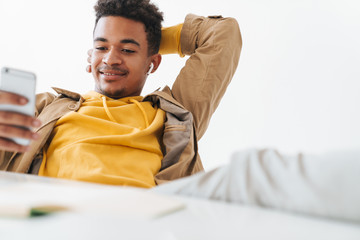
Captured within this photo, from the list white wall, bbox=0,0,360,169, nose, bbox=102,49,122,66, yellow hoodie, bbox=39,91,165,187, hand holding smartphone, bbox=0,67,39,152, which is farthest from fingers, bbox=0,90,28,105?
white wall, bbox=0,0,360,169

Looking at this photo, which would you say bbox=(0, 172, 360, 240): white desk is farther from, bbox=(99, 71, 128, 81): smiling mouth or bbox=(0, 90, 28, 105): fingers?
bbox=(99, 71, 128, 81): smiling mouth

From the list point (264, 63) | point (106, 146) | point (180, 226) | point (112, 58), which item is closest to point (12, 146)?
point (106, 146)

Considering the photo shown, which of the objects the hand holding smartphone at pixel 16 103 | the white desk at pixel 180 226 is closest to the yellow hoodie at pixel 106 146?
the hand holding smartphone at pixel 16 103

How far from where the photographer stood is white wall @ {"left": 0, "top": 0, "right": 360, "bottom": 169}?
1826 mm

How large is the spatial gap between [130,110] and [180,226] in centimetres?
71

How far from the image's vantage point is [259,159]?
0.47 m

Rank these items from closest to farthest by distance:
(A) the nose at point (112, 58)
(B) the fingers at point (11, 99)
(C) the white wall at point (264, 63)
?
(B) the fingers at point (11, 99)
(A) the nose at point (112, 58)
(C) the white wall at point (264, 63)

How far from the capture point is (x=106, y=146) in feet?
2.94

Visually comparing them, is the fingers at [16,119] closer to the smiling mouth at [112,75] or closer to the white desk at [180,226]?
the white desk at [180,226]

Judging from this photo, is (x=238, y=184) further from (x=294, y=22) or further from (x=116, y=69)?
(x=294, y=22)

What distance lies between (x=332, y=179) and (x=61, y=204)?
0.91 ft

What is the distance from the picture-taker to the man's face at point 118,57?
1.13 m

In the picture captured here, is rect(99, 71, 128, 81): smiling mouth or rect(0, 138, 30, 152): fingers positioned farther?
rect(99, 71, 128, 81): smiling mouth

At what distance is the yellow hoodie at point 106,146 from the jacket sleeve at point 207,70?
146mm
